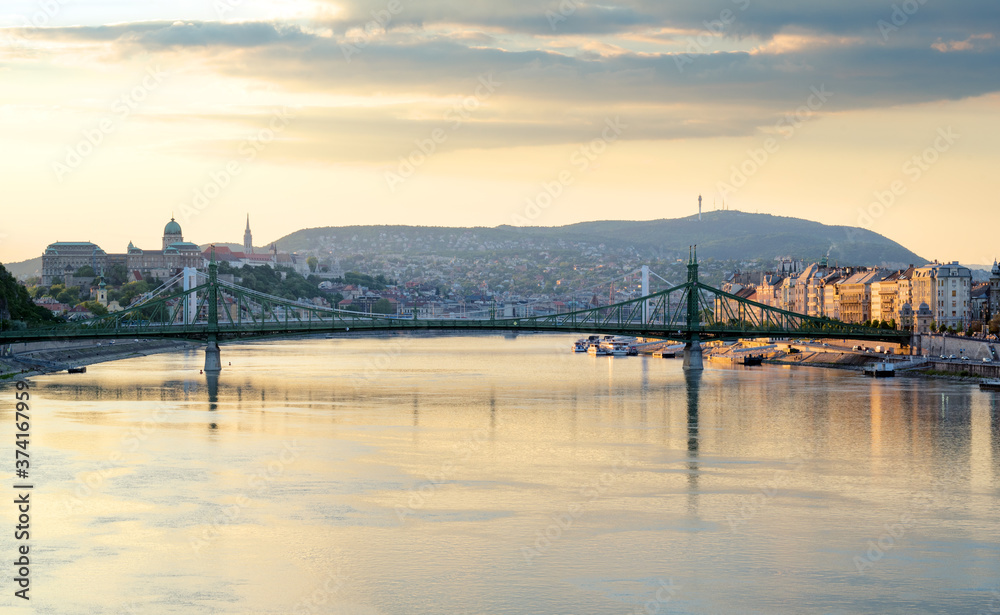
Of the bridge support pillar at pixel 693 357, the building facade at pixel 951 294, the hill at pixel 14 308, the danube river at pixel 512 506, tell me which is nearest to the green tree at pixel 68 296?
the hill at pixel 14 308

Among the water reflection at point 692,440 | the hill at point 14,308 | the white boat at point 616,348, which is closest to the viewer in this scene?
the water reflection at point 692,440

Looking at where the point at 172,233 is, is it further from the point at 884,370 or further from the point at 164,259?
the point at 884,370

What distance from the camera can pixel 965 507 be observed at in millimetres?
21250

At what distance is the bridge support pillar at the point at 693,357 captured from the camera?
2469 inches

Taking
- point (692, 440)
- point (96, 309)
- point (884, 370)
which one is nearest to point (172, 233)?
point (96, 309)

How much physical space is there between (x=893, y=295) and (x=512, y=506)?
213ft

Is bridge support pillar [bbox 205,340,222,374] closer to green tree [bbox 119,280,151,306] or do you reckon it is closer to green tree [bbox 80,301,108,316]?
green tree [bbox 80,301,108,316]

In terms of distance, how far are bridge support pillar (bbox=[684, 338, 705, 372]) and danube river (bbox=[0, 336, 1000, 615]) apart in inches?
786

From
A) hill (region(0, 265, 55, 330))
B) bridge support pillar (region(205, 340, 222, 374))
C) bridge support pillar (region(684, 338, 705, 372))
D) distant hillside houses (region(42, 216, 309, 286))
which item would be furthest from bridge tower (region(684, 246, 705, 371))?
distant hillside houses (region(42, 216, 309, 286))

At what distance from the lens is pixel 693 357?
63.2 m

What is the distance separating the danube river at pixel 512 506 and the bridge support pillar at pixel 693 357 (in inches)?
786

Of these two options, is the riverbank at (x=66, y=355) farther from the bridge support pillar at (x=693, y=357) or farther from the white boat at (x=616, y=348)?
the white boat at (x=616, y=348)

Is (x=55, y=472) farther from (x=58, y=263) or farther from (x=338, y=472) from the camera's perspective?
(x=58, y=263)

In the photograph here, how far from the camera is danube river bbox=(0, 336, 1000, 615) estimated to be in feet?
52.3
